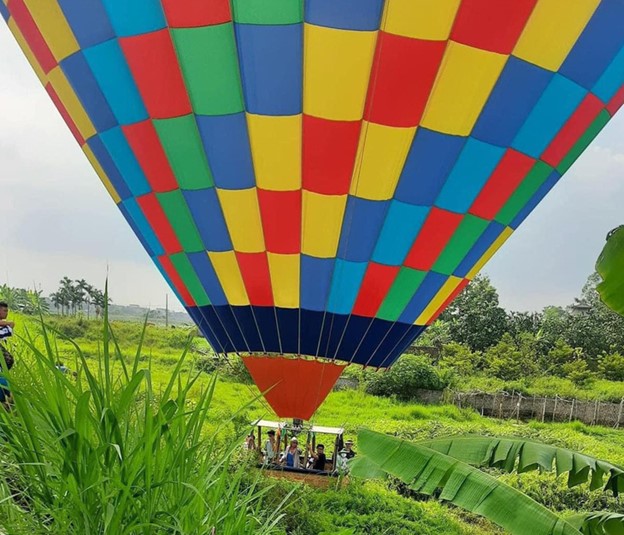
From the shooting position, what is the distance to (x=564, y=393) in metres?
12.9

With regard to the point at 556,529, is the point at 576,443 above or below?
below

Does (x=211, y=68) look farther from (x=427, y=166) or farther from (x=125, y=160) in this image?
(x=427, y=166)

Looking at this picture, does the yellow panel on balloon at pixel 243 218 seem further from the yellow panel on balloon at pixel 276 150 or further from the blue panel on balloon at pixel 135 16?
the blue panel on balloon at pixel 135 16

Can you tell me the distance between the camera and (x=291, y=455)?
5.39 m

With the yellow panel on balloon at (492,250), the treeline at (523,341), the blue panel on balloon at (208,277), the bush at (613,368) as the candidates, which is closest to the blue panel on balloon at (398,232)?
the yellow panel on balloon at (492,250)

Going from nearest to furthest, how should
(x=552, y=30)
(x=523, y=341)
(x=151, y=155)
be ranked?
(x=552, y=30) < (x=151, y=155) < (x=523, y=341)

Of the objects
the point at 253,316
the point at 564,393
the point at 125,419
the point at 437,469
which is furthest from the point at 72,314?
the point at 564,393

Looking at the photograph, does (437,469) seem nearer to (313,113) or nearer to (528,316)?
(313,113)

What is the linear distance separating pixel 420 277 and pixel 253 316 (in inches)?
47.5

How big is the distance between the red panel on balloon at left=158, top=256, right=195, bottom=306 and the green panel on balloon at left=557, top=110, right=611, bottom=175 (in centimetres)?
279

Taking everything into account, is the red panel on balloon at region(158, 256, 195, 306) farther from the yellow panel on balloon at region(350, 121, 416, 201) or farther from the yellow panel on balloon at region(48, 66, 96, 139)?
the yellow panel on balloon at region(350, 121, 416, 201)

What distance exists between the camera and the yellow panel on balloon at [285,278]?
4.23 metres

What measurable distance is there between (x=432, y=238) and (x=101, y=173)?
94.4 inches

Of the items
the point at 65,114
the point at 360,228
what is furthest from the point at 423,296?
the point at 65,114
